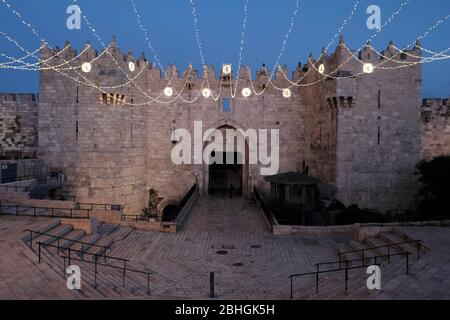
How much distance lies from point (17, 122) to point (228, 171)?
19586 mm

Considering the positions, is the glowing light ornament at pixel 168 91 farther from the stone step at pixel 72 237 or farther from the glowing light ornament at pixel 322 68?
the stone step at pixel 72 237

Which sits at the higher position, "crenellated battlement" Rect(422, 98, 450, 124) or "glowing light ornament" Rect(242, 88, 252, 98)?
"glowing light ornament" Rect(242, 88, 252, 98)

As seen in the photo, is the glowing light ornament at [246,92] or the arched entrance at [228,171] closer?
the glowing light ornament at [246,92]

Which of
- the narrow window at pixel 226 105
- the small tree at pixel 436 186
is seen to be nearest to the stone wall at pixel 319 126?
the small tree at pixel 436 186

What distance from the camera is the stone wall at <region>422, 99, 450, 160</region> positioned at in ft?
72.5

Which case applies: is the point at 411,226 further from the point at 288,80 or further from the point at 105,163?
the point at 105,163

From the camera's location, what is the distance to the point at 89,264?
10547 millimetres

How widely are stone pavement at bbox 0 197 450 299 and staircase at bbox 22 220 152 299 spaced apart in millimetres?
162

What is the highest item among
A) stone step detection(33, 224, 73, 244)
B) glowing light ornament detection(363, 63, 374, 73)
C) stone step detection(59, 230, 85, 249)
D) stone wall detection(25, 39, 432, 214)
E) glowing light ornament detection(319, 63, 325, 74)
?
glowing light ornament detection(319, 63, 325, 74)

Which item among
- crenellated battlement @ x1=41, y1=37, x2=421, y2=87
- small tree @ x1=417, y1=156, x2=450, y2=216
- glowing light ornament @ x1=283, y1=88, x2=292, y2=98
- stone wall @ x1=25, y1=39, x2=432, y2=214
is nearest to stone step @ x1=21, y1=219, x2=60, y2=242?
stone wall @ x1=25, y1=39, x2=432, y2=214

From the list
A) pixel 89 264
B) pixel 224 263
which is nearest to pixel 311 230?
pixel 224 263

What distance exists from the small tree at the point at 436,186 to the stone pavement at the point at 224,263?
390cm

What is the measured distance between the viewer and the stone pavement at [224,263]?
8.16 metres

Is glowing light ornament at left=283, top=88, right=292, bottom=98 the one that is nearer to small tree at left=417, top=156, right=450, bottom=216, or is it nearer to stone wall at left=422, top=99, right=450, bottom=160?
stone wall at left=422, top=99, right=450, bottom=160
